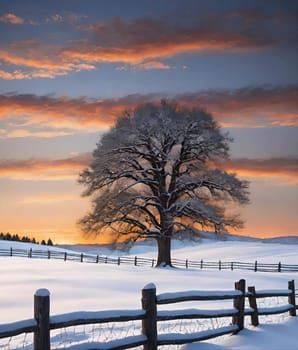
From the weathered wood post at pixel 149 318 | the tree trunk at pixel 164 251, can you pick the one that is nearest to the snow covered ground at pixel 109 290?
the weathered wood post at pixel 149 318

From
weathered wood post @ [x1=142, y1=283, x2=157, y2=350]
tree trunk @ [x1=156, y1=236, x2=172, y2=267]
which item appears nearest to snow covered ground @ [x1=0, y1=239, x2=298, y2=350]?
weathered wood post @ [x1=142, y1=283, x2=157, y2=350]

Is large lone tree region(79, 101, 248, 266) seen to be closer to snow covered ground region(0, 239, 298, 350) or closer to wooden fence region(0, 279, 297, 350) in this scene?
snow covered ground region(0, 239, 298, 350)

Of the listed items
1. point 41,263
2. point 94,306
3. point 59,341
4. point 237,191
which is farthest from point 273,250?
point 59,341

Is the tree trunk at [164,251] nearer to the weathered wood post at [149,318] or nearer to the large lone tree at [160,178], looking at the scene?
the large lone tree at [160,178]

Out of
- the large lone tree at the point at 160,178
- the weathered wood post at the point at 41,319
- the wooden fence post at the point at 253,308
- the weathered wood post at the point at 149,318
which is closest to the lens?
the weathered wood post at the point at 41,319

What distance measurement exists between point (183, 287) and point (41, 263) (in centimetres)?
1696

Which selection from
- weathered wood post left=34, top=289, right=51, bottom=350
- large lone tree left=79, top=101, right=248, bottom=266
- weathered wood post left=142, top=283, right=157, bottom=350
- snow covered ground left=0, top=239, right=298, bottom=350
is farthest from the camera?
large lone tree left=79, top=101, right=248, bottom=266

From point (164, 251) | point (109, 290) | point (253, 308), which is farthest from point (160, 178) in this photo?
point (253, 308)

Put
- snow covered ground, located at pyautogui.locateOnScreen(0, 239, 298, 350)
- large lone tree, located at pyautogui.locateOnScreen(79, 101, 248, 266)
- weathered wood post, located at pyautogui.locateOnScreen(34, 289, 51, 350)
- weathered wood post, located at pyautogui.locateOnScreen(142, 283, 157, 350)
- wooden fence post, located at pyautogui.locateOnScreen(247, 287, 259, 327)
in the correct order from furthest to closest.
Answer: large lone tree, located at pyautogui.locateOnScreen(79, 101, 248, 266)
wooden fence post, located at pyautogui.locateOnScreen(247, 287, 259, 327)
snow covered ground, located at pyautogui.locateOnScreen(0, 239, 298, 350)
weathered wood post, located at pyautogui.locateOnScreen(142, 283, 157, 350)
weathered wood post, located at pyautogui.locateOnScreen(34, 289, 51, 350)

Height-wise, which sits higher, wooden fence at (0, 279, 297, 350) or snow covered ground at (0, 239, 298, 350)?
wooden fence at (0, 279, 297, 350)

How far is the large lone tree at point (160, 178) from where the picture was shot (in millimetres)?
39219

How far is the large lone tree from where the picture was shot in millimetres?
39219

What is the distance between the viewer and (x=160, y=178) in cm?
4012

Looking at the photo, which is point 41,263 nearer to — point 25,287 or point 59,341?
point 25,287
